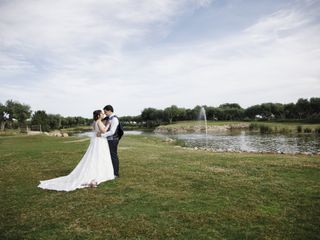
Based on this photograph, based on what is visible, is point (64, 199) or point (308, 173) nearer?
point (64, 199)

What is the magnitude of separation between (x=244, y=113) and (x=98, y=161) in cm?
14192

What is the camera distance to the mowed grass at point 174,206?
675cm

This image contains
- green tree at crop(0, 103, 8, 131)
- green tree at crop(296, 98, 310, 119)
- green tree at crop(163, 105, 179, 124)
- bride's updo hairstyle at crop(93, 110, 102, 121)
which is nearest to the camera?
bride's updo hairstyle at crop(93, 110, 102, 121)

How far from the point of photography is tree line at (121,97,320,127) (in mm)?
115363

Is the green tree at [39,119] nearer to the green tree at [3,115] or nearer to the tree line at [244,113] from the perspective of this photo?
the green tree at [3,115]

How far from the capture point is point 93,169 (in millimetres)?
11797

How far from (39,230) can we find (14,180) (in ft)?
22.5

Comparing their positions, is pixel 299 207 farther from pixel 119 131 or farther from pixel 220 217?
pixel 119 131

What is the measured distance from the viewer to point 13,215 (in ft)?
26.7

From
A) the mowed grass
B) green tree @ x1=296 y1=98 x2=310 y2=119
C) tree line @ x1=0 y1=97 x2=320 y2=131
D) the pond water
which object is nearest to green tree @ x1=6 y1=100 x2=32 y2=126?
tree line @ x1=0 y1=97 x2=320 y2=131

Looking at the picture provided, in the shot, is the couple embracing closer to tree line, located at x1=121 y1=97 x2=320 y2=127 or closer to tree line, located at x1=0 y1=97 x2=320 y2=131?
tree line, located at x1=0 y1=97 x2=320 y2=131

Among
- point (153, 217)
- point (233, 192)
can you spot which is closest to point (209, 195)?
point (233, 192)

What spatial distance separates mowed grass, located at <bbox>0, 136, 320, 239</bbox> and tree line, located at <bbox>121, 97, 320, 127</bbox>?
330 feet

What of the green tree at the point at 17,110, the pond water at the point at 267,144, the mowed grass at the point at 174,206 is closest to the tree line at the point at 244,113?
the pond water at the point at 267,144
